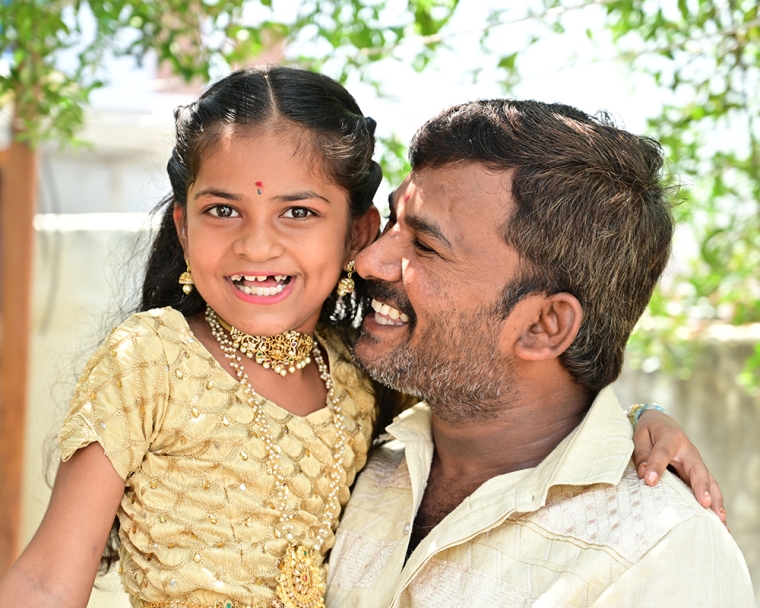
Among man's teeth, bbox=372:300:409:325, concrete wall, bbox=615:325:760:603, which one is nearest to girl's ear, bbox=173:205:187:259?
man's teeth, bbox=372:300:409:325

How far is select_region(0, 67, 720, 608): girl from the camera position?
2.05 metres

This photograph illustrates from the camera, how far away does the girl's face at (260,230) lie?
2.31 meters

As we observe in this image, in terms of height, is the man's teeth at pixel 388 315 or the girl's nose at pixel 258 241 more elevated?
the girl's nose at pixel 258 241

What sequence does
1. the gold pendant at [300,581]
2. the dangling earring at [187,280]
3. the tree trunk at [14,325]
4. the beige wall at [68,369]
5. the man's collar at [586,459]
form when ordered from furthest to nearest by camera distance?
the beige wall at [68,369]
the tree trunk at [14,325]
the dangling earring at [187,280]
the gold pendant at [300,581]
the man's collar at [586,459]

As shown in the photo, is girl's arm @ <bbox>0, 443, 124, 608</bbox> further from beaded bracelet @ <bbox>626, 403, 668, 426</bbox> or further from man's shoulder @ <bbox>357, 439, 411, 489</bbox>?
beaded bracelet @ <bbox>626, 403, 668, 426</bbox>

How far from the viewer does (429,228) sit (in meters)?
2.43

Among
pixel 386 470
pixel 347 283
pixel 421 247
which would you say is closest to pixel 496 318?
pixel 421 247

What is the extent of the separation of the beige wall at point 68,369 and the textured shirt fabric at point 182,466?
2.05 metres

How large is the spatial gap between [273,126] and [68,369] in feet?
7.27

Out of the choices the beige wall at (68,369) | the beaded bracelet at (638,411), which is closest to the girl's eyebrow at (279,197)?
the beaded bracelet at (638,411)

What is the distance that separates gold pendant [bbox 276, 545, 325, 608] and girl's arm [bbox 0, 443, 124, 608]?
480mm

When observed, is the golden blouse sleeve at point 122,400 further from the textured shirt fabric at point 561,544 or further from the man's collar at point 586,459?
the man's collar at point 586,459

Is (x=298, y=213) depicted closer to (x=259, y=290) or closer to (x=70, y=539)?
(x=259, y=290)

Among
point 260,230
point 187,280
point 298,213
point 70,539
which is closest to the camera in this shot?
point 70,539
